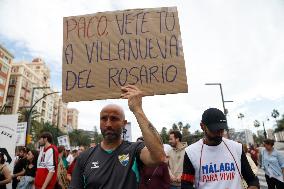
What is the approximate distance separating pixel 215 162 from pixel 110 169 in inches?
46.4

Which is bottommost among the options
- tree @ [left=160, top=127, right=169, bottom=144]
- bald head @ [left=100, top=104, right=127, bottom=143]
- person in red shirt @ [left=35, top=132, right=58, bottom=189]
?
person in red shirt @ [left=35, top=132, right=58, bottom=189]

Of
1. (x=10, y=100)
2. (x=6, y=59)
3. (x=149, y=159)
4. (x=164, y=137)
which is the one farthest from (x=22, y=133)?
(x=10, y=100)

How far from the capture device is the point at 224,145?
3043 millimetres

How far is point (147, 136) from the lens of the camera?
211 centimetres

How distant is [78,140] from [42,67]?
2862cm

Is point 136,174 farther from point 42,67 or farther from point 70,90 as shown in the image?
point 42,67

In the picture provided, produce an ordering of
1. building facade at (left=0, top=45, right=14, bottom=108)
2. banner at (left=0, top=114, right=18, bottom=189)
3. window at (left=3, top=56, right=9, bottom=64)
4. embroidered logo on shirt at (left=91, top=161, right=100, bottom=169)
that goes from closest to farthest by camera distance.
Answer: embroidered logo on shirt at (left=91, top=161, right=100, bottom=169), banner at (left=0, top=114, right=18, bottom=189), building facade at (left=0, top=45, right=14, bottom=108), window at (left=3, top=56, right=9, bottom=64)

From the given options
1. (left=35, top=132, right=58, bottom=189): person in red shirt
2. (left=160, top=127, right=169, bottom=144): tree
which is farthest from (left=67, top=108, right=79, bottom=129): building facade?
(left=35, top=132, right=58, bottom=189): person in red shirt

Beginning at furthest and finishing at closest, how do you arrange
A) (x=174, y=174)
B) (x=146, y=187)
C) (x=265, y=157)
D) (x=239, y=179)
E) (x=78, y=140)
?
(x=78, y=140) → (x=265, y=157) → (x=174, y=174) → (x=146, y=187) → (x=239, y=179)

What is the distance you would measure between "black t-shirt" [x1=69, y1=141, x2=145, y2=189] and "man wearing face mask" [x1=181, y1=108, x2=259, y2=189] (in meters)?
0.83

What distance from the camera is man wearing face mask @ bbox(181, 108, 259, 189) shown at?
289 cm

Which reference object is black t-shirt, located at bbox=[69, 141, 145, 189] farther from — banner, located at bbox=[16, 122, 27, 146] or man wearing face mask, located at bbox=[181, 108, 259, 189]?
banner, located at bbox=[16, 122, 27, 146]

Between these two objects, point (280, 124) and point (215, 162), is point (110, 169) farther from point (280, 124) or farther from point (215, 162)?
point (280, 124)

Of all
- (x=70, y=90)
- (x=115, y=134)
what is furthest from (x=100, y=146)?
(x=70, y=90)
